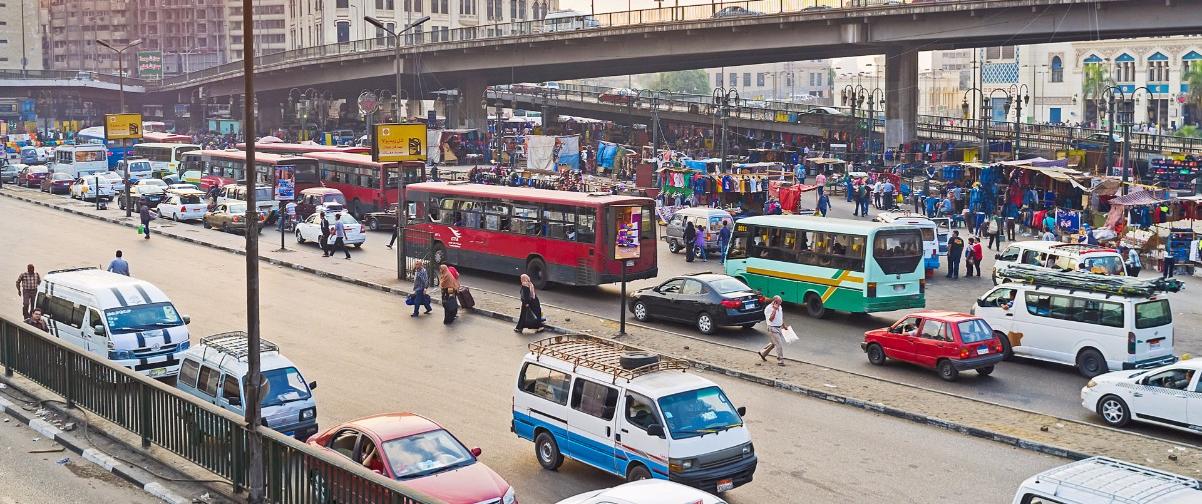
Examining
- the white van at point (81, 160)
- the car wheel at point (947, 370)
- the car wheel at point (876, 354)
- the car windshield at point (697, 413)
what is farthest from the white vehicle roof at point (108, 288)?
the white van at point (81, 160)

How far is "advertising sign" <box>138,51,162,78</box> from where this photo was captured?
443ft

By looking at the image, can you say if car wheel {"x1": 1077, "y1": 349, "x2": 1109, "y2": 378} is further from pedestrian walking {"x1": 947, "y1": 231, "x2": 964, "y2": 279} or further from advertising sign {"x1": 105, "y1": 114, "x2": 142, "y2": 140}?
advertising sign {"x1": 105, "y1": 114, "x2": 142, "y2": 140}

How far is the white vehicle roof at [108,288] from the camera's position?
817 inches

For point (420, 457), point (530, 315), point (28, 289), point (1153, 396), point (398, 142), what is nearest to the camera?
point (420, 457)

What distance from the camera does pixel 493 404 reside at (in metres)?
19.6

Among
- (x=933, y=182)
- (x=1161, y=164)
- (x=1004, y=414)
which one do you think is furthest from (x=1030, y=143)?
(x=1004, y=414)

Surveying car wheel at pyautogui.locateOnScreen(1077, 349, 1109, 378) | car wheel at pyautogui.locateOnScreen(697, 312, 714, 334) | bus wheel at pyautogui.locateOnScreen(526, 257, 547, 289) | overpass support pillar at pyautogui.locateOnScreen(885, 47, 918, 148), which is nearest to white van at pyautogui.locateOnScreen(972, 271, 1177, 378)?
car wheel at pyautogui.locateOnScreen(1077, 349, 1109, 378)

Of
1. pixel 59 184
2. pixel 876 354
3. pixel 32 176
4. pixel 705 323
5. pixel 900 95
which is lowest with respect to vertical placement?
pixel 876 354

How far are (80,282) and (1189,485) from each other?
1740 cm

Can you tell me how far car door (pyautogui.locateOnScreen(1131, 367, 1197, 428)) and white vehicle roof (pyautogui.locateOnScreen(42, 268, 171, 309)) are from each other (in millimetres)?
15413

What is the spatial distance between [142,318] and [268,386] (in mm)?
5675

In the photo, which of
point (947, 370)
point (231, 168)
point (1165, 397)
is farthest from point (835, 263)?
point (231, 168)

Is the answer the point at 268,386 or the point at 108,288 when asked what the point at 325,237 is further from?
the point at 268,386

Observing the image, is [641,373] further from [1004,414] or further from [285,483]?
[1004,414]
